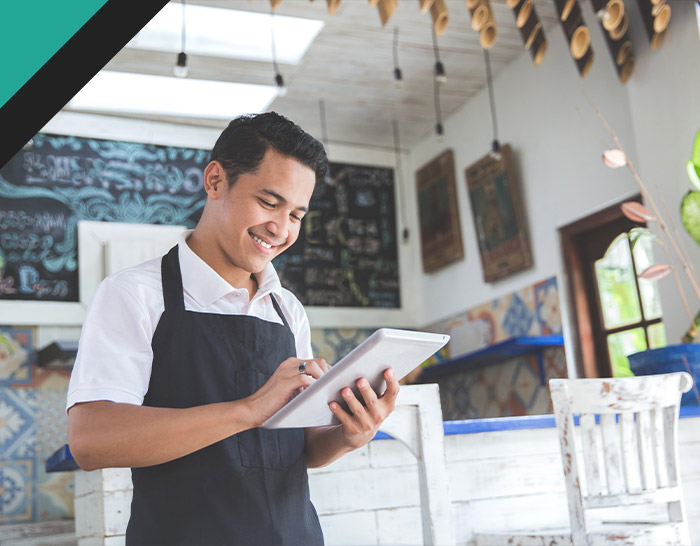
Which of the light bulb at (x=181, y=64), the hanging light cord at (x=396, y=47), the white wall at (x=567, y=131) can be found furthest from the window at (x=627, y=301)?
the light bulb at (x=181, y=64)

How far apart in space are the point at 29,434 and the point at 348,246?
278 centimetres

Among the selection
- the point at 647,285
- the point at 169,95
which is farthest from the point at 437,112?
the point at 647,285

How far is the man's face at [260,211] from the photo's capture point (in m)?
1.52

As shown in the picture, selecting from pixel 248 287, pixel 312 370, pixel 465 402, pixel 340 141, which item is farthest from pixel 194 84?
pixel 312 370

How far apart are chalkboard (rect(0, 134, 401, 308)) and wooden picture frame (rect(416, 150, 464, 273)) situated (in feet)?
1.06

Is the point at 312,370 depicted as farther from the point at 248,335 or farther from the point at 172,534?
the point at 172,534

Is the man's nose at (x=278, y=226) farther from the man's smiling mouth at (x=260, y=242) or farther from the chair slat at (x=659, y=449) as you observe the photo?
the chair slat at (x=659, y=449)

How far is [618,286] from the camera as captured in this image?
4875 millimetres

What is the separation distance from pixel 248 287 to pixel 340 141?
16.8 ft

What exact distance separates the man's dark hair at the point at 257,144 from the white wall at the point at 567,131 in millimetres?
2907

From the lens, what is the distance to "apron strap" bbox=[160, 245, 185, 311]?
1.46 m

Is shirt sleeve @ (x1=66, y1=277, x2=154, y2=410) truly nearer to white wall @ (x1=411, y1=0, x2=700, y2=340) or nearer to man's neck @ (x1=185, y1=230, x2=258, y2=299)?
man's neck @ (x1=185, y1=230, x2=258, y2=299)

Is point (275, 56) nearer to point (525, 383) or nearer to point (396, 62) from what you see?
point (396, 62)

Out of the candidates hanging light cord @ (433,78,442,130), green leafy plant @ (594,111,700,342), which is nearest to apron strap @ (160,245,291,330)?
green leafy plant @ (594,111,700,342)
